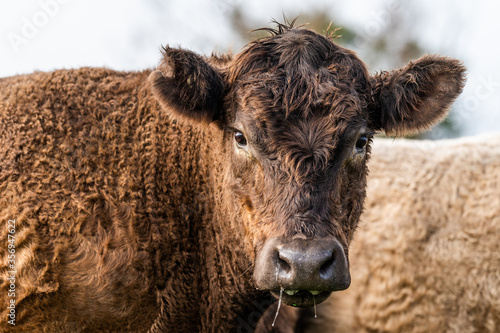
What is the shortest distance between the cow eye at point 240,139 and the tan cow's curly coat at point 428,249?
3502 millimetres

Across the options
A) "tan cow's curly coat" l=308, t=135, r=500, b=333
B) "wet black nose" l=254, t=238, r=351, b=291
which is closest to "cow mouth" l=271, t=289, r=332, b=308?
"wet black nose" l=254, t=238, r=351, b=291

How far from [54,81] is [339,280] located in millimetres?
2801

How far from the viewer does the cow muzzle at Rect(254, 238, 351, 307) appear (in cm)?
311

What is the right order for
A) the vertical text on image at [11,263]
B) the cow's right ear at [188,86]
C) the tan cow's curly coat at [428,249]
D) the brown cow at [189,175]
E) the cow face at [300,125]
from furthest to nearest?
1. the tan cow's curly coat at [428,249]
2. the cow's right ear at [188,86]
3. the vertical text on image at [11,263]
4. the brown cow at [189,175]
5. the cow face at [300,125]

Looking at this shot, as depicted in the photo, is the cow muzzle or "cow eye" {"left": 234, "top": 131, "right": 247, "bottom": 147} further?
"cow eye" {"left": 234, "top": 131, "right": 247, "bottom": 147}

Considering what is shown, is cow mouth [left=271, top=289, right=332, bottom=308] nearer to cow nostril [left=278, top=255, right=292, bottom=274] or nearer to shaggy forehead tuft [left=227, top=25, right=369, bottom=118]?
cow nostril [left=278, top=255, right=292, bottom=274]

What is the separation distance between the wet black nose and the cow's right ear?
1.22 metres

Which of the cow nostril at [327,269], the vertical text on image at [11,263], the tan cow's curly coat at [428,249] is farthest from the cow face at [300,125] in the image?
the tan cow's curly coat at [428,249]

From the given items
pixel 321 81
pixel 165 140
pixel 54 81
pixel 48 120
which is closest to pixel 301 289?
pixel 321 81

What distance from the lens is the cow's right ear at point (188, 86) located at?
12.7ft

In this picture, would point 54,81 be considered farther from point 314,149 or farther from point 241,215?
point 314,149

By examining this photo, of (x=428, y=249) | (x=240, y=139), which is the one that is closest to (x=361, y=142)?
(x=240, y=139)

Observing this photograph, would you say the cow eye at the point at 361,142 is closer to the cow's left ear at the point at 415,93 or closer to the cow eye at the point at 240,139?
the cow's left ear at the point at 415,93

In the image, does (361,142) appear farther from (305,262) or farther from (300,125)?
(305,262)
